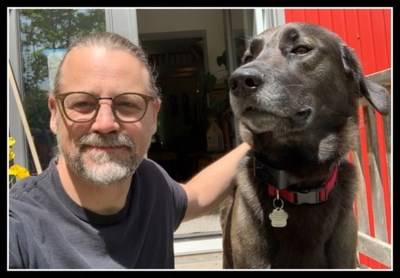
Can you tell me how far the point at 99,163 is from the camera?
1.60 meters

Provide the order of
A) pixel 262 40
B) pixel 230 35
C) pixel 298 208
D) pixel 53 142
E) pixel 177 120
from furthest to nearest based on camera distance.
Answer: pixel 177 120
pixel 230 35
pixel 53 142
pixel 262 40
pixel 298 208

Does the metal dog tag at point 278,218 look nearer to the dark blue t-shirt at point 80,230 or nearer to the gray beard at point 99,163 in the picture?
the dark blue t-shirt at point 80,230

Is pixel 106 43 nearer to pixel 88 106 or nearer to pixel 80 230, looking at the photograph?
pixel 88 106

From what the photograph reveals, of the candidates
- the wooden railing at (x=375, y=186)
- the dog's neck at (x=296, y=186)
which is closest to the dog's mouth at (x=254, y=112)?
the dog's neck at (x=296, y=186)

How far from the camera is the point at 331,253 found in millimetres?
1802

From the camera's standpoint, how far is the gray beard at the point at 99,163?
1.59 m

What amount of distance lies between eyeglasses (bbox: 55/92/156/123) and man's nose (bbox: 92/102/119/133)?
14 millimetres

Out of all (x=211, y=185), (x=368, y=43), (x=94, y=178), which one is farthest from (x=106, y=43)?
Answer: (x=368, y=43)

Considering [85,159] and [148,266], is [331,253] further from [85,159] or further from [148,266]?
[85,159]

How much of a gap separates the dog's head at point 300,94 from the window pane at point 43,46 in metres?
2.12

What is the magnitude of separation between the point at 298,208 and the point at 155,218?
592mm

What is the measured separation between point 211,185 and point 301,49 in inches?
31.0
